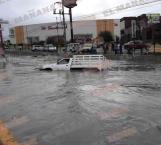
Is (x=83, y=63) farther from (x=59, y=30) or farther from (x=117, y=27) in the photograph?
(x=59, y=30)

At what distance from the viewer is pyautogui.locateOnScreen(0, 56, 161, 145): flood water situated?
1170cm

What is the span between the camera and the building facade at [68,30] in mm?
150625

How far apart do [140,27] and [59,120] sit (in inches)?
3536

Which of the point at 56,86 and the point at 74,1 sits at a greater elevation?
the point at 74,1

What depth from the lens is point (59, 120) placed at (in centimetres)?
1397

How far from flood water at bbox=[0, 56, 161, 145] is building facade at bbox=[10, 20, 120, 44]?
4883 inches

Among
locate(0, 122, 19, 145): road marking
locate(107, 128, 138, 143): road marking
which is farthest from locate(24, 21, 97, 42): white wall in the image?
locate(107, 128, 138, 143): road marking

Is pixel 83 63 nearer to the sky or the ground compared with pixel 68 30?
nearer to the ground

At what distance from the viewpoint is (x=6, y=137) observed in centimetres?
1207

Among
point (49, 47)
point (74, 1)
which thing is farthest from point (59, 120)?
point (49, 47)

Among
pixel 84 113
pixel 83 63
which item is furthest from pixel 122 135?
pixel 83 63

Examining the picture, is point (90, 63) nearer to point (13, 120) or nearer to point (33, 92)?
point (33, 92)

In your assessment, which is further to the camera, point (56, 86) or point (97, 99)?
point (56, 86)

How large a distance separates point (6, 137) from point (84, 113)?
3.68 metres
